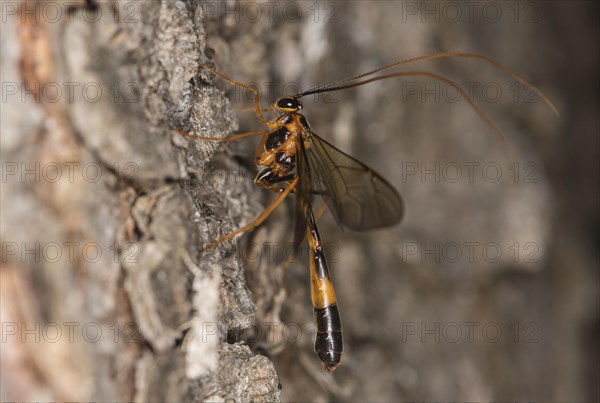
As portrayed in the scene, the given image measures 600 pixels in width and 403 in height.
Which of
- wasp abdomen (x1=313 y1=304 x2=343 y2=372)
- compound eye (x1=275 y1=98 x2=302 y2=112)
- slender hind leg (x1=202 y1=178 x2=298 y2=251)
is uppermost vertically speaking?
compound eye (x1=275 y1=98 x2=302 y2=112)

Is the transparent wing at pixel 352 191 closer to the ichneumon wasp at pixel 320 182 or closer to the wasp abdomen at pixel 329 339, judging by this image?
the ichneumon wasp at pixel 320 182

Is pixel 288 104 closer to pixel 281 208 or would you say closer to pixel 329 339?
pixel 281 208

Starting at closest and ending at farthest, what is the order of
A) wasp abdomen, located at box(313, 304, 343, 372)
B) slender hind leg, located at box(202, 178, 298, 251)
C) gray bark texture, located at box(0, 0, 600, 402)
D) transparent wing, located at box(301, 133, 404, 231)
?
gray bark texture, located at box(0, 0, 600, 402) < slender hind leg, located at box(202, 178, 298, 251) < wasp abdomen, located at box(313, 304, 343, 372) < transparent wing, located at box(301, 133, 404, 231)

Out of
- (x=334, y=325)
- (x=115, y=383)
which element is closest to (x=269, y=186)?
(x=334, y=325)

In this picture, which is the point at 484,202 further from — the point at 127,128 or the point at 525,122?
the point at 127,128

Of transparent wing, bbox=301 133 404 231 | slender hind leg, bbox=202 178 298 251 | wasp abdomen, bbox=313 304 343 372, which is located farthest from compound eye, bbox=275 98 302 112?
wasp abdomen, bbox=313 304 343 372

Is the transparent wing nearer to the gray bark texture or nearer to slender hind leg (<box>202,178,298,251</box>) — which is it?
the gray bark texture

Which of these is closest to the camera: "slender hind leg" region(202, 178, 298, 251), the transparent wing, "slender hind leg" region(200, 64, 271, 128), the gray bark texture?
the gray bark texture
